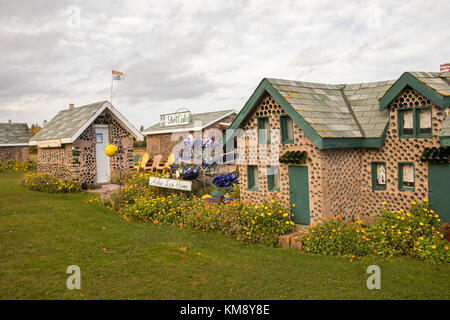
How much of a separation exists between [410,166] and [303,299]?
5744 millimetres

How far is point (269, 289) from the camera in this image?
22.1 feet

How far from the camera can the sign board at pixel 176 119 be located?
25800 millimetres

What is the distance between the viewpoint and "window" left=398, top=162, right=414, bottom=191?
33.2ft

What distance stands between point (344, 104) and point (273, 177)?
3248 millimetres

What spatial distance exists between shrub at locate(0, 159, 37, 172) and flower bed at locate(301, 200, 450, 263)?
30.8 meters

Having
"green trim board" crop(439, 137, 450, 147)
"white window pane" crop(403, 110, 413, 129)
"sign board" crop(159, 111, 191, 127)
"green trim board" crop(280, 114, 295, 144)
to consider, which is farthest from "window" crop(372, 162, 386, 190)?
"sign board" crop(159, 111, 191, 127)

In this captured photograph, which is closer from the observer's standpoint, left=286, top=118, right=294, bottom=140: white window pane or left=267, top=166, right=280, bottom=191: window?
left=286, top=118, right=294, bottom=140: white window pane

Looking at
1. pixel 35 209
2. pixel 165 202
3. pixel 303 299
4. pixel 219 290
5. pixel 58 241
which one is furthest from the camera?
pixel 35 209

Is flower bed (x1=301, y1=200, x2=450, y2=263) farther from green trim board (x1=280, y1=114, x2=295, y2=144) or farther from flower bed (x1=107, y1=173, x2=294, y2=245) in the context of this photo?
green trim board (x1=280, y1=114, x2=295, y2=144)

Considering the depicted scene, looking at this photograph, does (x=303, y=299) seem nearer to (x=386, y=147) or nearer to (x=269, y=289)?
(x=269, y=289)

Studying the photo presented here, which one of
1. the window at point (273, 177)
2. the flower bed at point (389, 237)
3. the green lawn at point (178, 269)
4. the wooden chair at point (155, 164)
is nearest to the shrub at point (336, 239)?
the flower bed at point (389, 237)

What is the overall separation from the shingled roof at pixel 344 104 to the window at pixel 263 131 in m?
0.53
